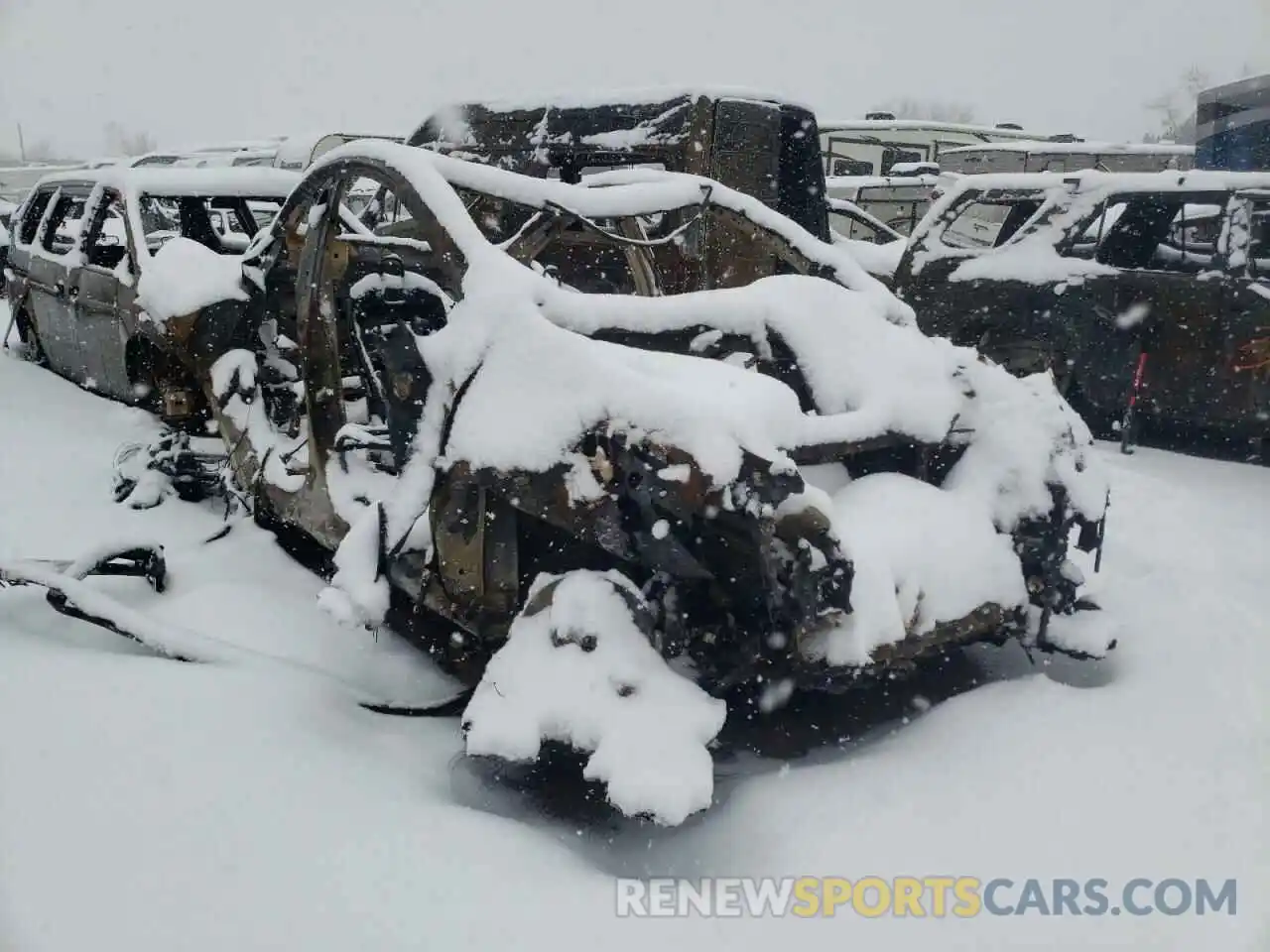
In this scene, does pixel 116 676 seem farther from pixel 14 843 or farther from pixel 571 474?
pixel 571 474

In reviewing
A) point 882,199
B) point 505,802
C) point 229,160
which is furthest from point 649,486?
point 229,160

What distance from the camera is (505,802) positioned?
255 cm

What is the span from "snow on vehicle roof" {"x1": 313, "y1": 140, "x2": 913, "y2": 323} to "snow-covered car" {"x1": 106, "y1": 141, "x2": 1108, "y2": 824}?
0.01 metres

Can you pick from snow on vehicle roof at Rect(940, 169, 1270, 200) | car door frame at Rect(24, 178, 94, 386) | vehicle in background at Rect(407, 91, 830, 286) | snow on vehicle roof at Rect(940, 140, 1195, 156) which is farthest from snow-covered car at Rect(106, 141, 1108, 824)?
snow on vehicle roof at Rect(940, 140, 1195, 156)

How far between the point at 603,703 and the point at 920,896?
0.85 metres

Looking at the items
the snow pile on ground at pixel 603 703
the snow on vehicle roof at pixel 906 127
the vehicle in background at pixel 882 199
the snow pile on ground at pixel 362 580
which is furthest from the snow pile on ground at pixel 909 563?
the snow on vehicle roof at pixel 906 127

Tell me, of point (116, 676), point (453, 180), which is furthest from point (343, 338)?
point (116, 676)

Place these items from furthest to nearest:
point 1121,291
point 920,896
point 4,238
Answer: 1. point 4,238
2. point 1121,291
3. point 920,896

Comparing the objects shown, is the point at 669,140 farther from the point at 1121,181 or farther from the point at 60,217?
the point at 60,217

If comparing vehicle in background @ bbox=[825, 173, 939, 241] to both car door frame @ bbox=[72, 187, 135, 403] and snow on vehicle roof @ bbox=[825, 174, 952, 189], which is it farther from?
car door frame @ bbox=[72, 187, 135, 403]

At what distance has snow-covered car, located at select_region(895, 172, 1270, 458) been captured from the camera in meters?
5.95

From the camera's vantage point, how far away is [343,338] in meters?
3.76

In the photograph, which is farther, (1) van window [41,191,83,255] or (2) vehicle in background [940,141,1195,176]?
(2) vehicle in background [940,141,1195,176]

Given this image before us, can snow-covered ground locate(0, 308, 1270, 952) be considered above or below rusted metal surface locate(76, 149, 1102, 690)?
below
